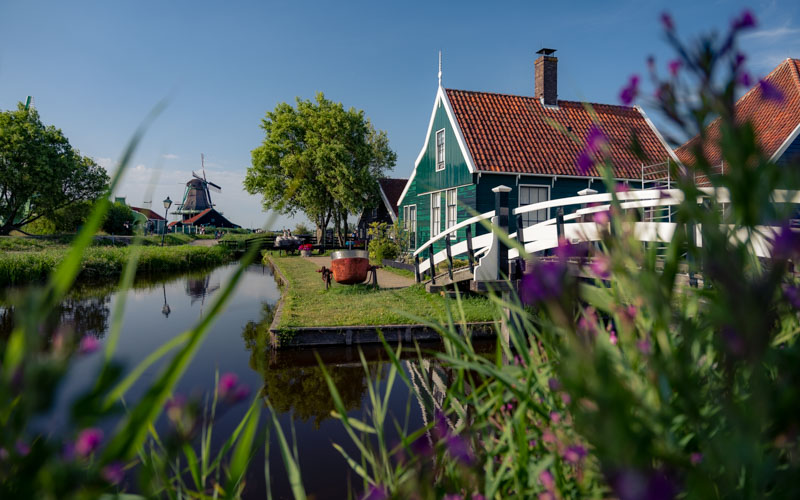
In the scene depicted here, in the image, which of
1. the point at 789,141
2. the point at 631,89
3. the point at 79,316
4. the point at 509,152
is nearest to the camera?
the point at 631,89

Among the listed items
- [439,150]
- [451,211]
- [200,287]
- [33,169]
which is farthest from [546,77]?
[33,169]

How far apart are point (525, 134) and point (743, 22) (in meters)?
16.6

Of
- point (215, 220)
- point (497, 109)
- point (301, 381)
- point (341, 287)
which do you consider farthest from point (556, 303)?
point (215, 220)

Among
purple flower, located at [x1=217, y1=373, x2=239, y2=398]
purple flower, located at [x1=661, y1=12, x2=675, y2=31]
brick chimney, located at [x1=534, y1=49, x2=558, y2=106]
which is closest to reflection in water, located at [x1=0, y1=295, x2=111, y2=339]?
purple flower, located at [x1=217, y1=373, x2=239, y2=398]

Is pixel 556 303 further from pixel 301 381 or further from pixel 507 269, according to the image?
pixel 507 269

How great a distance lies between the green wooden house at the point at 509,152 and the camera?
15.1 m

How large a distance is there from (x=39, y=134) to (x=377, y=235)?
25.4 meters

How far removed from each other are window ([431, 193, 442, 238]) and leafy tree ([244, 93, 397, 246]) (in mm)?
14075

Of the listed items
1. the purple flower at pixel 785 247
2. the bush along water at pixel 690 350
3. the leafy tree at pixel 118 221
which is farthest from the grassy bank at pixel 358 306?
the leafy tree at pixel 118 221

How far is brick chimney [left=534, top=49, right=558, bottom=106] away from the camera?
1709cm

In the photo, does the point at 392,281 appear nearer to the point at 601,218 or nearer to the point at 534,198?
the point at 534,198

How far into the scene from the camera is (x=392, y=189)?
3147 centimetres

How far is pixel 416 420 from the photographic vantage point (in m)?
5.68

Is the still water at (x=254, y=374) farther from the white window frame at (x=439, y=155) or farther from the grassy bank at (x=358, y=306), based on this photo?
the white window frame at (x=439, y=155)
